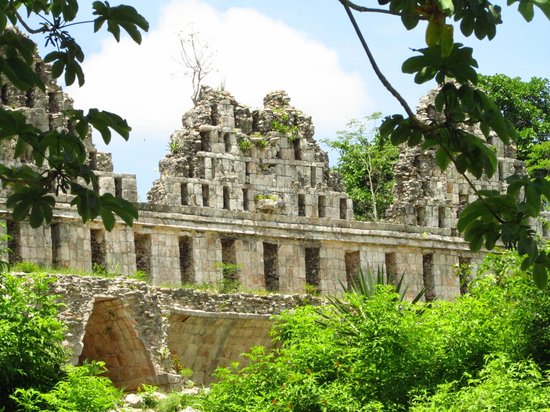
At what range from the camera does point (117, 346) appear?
98.7 feet

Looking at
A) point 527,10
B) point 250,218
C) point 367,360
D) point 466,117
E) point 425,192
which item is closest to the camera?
point 527,10

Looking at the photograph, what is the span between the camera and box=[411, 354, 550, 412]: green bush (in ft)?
68.3

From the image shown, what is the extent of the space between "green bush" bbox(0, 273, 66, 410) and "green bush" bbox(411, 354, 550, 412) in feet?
17.3

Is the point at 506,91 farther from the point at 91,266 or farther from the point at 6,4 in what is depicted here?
the point at 6,4

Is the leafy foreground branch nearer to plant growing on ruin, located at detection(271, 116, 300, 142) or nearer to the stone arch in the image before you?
the stone arch

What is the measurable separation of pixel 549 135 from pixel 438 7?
4736 centimetres

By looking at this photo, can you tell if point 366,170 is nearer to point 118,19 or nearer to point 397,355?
point 397,355

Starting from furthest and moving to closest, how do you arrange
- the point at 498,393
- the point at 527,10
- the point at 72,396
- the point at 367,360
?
the point at 367,360 < the point at 72,396 < the point at 498,393 < the point at 527,10

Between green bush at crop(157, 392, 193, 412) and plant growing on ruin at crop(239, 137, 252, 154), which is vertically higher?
plant growing on ruin at crop(239, 137, 252, 154)

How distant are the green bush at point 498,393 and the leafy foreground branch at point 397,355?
0.06 m

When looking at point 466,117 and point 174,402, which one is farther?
point 174,402

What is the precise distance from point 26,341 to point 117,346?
7.70 meters

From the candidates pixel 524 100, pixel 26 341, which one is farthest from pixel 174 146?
pixel 524 100

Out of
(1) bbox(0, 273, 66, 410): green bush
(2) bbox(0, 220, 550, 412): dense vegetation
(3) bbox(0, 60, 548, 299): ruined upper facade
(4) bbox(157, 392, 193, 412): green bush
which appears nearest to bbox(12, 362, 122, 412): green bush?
(2) bbox(0, 220, 550, 412): dense vegetation
